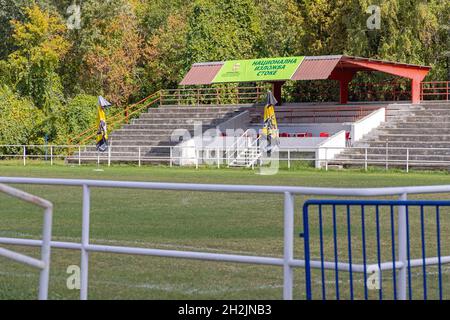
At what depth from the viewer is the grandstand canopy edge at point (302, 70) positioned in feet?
172

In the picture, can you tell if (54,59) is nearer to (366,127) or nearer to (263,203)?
(366,127)

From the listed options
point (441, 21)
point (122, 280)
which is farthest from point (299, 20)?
point (122, 280)

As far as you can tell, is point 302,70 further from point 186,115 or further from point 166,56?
point 166,56

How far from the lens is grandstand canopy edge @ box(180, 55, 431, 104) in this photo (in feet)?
172

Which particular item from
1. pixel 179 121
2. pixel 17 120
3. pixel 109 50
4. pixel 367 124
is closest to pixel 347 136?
pixel 367 124

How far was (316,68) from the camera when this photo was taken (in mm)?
53000

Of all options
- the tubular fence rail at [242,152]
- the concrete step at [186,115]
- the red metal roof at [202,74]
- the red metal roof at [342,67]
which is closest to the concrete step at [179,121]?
the concrete step at [186,115]

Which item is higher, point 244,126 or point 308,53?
point 308,53

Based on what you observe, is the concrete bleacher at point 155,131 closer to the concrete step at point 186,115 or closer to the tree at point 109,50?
the concrete step at point 186,115

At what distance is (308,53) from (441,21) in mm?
8679

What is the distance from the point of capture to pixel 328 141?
157ft

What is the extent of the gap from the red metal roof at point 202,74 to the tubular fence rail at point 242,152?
5.16 metres

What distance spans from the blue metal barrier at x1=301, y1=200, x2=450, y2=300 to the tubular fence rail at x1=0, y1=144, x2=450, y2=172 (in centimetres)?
2306

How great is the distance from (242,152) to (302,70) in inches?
276
